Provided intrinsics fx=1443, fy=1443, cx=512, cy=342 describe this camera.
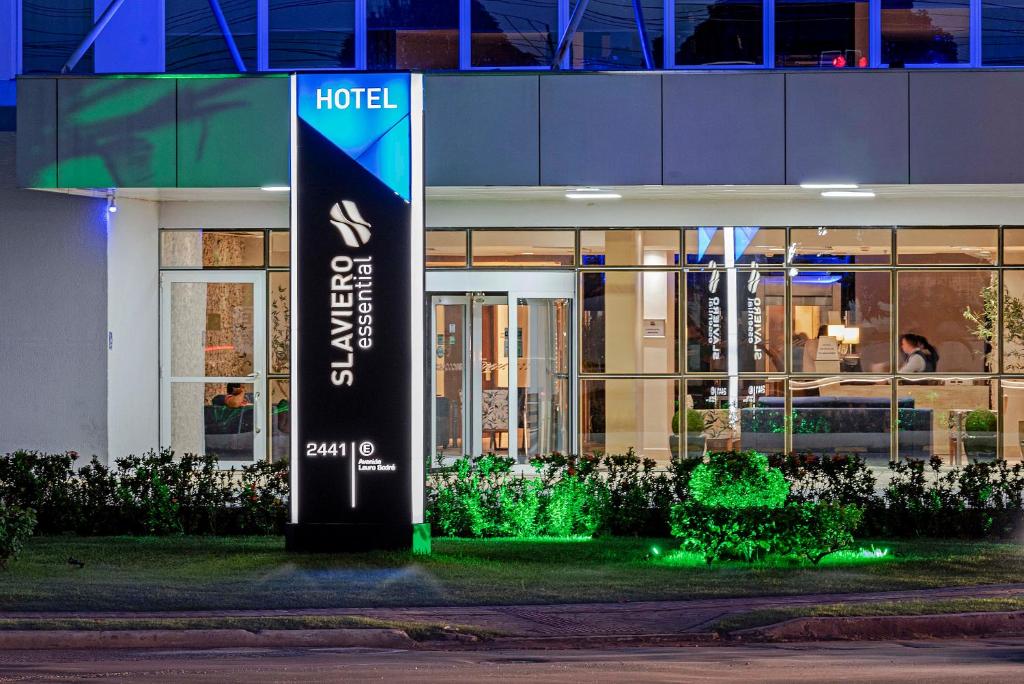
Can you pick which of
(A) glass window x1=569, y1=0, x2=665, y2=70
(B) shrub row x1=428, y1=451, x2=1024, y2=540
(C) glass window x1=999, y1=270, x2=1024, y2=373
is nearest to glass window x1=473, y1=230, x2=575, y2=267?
(A) glass window x1=569, y1=0, x2=665, y2=70

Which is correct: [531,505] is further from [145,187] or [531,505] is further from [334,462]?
[145,187]

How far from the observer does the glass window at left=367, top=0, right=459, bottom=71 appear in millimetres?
19406

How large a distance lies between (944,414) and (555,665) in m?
12.4

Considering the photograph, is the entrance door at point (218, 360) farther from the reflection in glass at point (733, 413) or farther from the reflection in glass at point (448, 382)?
the reflection in glass at point (733, 413)

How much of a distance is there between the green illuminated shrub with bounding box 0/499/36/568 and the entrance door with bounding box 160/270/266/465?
26.9 feet

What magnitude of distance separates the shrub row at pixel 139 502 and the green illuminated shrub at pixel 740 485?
14.0 ft

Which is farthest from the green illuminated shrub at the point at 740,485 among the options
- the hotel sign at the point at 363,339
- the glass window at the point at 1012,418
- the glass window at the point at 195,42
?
the glass window at the point at 195,42

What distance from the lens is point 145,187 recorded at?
17.0 m

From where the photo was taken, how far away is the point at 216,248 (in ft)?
65.1

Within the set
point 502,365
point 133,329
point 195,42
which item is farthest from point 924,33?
point 133,329

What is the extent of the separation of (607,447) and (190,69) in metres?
7.62

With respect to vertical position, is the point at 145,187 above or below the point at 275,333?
above

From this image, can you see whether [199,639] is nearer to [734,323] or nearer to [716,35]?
[734,323]

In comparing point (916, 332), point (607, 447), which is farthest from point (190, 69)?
point (916, 332)
